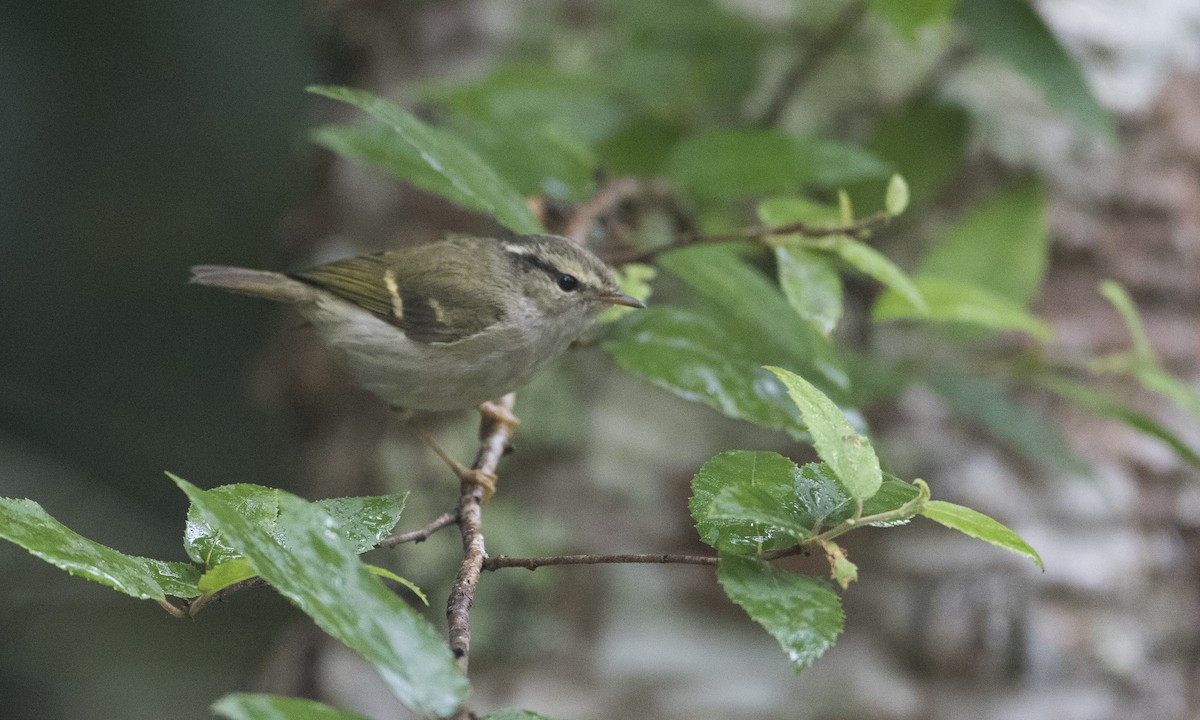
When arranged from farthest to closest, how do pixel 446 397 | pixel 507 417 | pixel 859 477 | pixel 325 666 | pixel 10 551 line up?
pixel 10 551 → pixel 325 666 → pixel 446 397 → pixel 507 417 → pixel 859 477

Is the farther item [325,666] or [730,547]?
Result: [325,666]

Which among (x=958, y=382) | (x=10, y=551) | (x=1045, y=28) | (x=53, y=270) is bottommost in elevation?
(x=958, y=382)

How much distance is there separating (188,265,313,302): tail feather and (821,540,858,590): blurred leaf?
1405 millimetres

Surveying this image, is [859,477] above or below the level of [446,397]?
below

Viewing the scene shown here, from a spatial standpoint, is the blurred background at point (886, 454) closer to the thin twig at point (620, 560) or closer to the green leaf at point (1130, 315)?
the green leaf at point (1130, 315)

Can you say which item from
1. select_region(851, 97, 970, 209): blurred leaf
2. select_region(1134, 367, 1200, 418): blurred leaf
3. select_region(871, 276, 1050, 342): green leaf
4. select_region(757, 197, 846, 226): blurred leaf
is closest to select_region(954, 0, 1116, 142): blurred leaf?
select_region(851, 97, 970, 209): blurred leaf

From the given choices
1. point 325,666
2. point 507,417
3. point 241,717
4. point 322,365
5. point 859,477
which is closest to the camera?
point 241,717

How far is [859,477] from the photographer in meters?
0.83

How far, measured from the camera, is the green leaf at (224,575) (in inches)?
34.5

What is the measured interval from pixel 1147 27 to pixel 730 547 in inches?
94.4

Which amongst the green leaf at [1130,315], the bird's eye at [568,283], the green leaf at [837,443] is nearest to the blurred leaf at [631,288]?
the bird's eye at [568,283]

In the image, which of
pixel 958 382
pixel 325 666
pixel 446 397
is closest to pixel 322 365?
pixel 325 666

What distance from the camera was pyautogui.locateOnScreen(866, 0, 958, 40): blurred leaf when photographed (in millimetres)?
1688

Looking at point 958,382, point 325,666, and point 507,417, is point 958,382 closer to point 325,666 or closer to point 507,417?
point 507,417
